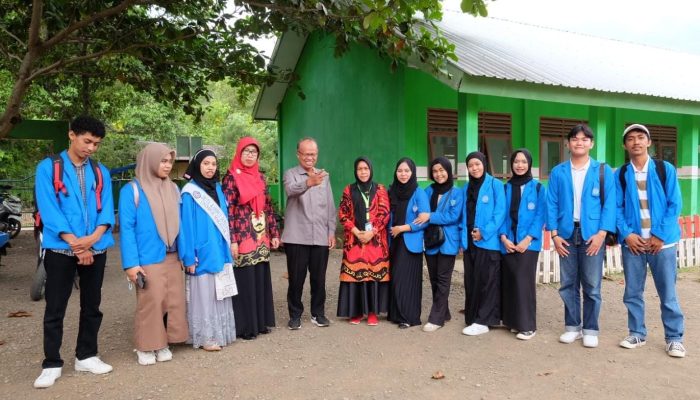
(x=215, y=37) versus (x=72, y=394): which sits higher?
(x=215, y=37)

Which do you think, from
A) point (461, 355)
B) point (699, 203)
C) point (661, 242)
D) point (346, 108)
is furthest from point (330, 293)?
point (699, 203)

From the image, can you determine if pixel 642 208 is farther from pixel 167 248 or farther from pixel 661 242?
pixel 167 248

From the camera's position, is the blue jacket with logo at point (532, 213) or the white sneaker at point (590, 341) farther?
the blue jacket with logo at point (532, 213)

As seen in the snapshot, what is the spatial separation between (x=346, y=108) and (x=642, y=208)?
747cm

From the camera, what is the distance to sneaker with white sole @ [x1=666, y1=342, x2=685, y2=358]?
155 inches

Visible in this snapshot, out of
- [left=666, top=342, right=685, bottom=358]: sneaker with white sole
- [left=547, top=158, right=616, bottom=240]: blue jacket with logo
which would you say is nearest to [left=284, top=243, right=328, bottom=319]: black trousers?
[left=547, top=158, right=616, bottom=240]: blue jacket with logo

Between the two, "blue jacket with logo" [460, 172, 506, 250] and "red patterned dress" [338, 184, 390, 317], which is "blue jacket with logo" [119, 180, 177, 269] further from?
"blue jacket with logo" [460, 172, 506, 250]

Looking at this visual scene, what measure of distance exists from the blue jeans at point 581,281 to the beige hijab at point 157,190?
123 inches

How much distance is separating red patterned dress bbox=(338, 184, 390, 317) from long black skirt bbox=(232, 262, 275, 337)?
77cm

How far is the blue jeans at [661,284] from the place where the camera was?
396 centimetres

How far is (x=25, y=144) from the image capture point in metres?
18.2

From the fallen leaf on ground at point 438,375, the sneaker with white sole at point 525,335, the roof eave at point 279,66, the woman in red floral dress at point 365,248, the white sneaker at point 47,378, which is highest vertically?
the roof eave at point 279,66

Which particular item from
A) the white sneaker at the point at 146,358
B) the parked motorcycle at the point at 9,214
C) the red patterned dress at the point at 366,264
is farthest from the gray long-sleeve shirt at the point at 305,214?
the parked motorcycle at the point at 9,214

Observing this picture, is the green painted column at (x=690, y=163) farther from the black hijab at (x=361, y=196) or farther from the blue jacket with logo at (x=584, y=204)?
the black hijab at (x=361, y=196)
